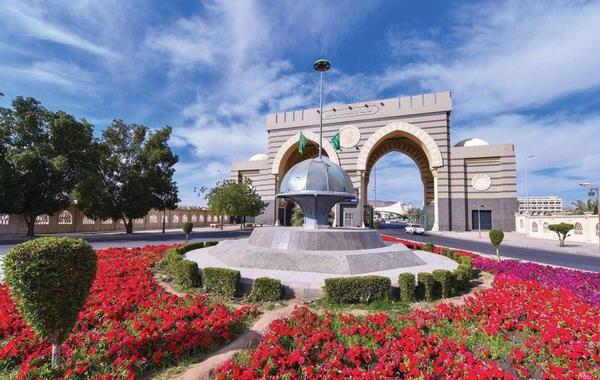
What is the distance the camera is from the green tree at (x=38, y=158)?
2372 cm

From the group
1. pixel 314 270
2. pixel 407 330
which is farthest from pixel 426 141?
pixel 407 330

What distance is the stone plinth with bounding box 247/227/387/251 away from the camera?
11742 mm

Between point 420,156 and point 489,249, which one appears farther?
point 420,156

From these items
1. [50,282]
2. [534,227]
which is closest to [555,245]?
[534,227]

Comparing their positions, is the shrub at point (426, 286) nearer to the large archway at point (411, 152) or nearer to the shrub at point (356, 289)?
the shrub at point (356, 289)

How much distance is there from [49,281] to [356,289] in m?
6.26

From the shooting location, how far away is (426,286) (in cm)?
819

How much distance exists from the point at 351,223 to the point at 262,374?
42.1 meters

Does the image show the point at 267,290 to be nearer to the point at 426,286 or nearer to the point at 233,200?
the point at 426,286

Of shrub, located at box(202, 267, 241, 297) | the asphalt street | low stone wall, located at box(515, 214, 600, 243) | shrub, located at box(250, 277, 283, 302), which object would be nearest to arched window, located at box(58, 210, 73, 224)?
the asphalt street

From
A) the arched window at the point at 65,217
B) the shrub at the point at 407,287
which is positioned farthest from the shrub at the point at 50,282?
the arched window at the point at 65,217

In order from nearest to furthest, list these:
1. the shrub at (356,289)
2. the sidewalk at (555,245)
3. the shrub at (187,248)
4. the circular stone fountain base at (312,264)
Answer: the shrub at (356,289)
the circular stone fountain base at (312,264)
the shrub at (187,248)
the sidewalk at (555,245)

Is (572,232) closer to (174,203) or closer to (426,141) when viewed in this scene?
(426,141)

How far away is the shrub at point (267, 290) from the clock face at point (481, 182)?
41705 mm
